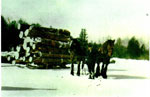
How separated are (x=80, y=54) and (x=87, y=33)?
0.72 feet

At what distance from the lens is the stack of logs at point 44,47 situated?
119 inches

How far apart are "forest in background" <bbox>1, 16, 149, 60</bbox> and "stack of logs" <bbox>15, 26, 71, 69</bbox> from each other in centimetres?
7

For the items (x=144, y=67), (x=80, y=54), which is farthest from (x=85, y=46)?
(x=144, y=67)

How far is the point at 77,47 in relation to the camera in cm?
319

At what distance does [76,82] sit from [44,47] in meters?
0.46

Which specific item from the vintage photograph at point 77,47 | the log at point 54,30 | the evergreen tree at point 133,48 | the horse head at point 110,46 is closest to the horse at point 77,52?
the vintage photograph at point 77,47

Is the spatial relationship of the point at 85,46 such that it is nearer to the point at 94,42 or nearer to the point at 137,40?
the point at 94,42

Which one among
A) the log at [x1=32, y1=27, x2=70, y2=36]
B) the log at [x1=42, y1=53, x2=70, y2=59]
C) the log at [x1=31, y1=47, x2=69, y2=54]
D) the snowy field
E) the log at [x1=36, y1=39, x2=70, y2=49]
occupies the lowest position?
the snowy field

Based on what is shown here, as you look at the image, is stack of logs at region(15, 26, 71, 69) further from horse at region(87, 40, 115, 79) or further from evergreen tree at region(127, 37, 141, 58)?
evergreen tree at region(127, 37, 141, 58)

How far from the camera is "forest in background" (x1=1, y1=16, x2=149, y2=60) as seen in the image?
9.56 ft

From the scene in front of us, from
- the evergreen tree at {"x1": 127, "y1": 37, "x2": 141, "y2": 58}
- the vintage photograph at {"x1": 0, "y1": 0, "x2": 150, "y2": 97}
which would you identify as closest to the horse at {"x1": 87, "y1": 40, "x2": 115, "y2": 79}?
the vintage photograph at {"x1": 0, "y1": 0, "x2": 150, "y2": 97}

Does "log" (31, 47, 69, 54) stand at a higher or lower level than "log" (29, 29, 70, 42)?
lower

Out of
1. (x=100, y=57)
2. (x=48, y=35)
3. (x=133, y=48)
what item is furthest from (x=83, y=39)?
(x=133, y=48)

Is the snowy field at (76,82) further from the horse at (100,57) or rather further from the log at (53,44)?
the log at (53,44)
